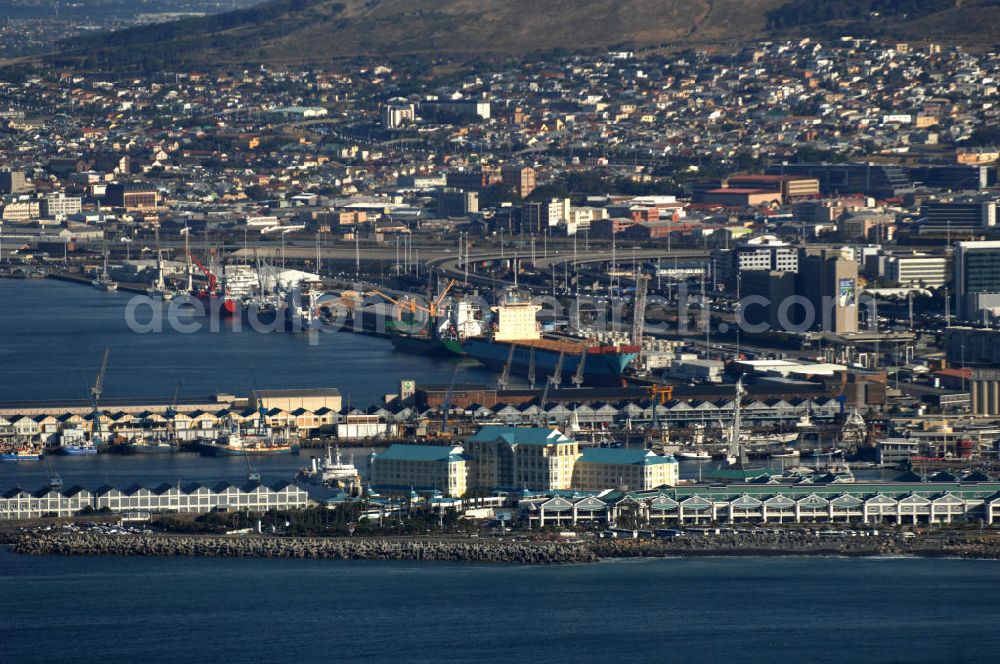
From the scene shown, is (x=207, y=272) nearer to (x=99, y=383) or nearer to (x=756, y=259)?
(x=756, y=259)

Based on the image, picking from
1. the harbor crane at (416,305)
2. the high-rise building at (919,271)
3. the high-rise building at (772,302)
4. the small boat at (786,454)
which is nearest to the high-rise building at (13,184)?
the harbor crane at (416,305)

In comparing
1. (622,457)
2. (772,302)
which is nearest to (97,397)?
(622,457)

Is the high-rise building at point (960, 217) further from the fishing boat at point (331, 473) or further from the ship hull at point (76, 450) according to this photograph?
the fishing boat at point (331, 473)

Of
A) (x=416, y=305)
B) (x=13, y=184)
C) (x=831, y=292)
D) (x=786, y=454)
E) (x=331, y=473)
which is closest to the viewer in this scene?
(x=331, y=473)

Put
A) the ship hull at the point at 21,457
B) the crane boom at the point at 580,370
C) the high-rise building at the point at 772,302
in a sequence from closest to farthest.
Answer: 1. the ship hull at the point at 21,457
2. the crane boom at the point at 580,370
3. the high-rise building at the point at 772,302

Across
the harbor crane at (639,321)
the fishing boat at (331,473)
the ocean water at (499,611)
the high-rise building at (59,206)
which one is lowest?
the ocean water at (499,611)

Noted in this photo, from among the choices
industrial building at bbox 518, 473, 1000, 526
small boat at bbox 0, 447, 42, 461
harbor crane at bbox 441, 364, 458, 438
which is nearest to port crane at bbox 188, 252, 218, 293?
harbor crane at bbox 441, 364, 458, 438
